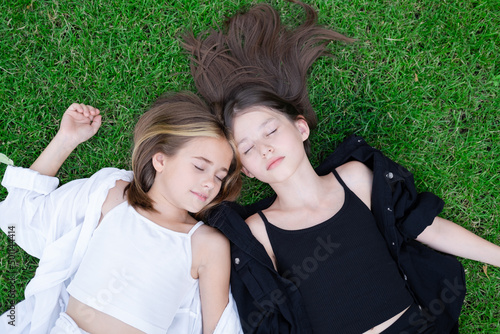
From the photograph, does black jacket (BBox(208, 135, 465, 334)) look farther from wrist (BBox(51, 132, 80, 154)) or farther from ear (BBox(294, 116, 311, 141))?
wrist (BBox(51, 132, 80, 154))

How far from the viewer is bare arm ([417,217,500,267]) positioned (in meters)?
2.88

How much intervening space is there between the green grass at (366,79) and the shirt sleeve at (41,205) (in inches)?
15.6

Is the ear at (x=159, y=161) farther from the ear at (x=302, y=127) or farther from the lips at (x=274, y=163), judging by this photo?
the ear at (x=302, y=127)

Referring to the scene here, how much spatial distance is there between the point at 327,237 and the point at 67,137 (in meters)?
2.05

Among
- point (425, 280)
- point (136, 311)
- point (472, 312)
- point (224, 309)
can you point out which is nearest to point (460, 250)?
point (425, 280)

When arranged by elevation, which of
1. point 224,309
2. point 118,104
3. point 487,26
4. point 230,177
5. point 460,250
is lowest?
point 224,309

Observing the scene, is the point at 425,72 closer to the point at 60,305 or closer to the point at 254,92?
the point at 254,92

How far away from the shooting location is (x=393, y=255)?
291 cm

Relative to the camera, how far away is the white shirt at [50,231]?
2809mm

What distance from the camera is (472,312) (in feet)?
10.6

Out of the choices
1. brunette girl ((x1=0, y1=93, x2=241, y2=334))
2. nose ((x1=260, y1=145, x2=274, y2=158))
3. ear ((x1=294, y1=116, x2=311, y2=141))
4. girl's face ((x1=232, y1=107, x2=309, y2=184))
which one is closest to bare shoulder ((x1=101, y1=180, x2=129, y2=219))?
brunette girl ((x1=0, y1=93, x2=241, y2=334))

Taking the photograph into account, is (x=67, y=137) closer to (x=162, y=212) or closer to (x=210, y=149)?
(x=162, y=212)

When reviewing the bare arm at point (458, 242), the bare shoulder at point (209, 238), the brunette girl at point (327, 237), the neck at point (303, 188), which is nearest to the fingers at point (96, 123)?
the brunette girl at point (327, 237)

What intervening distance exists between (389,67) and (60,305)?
312cm
